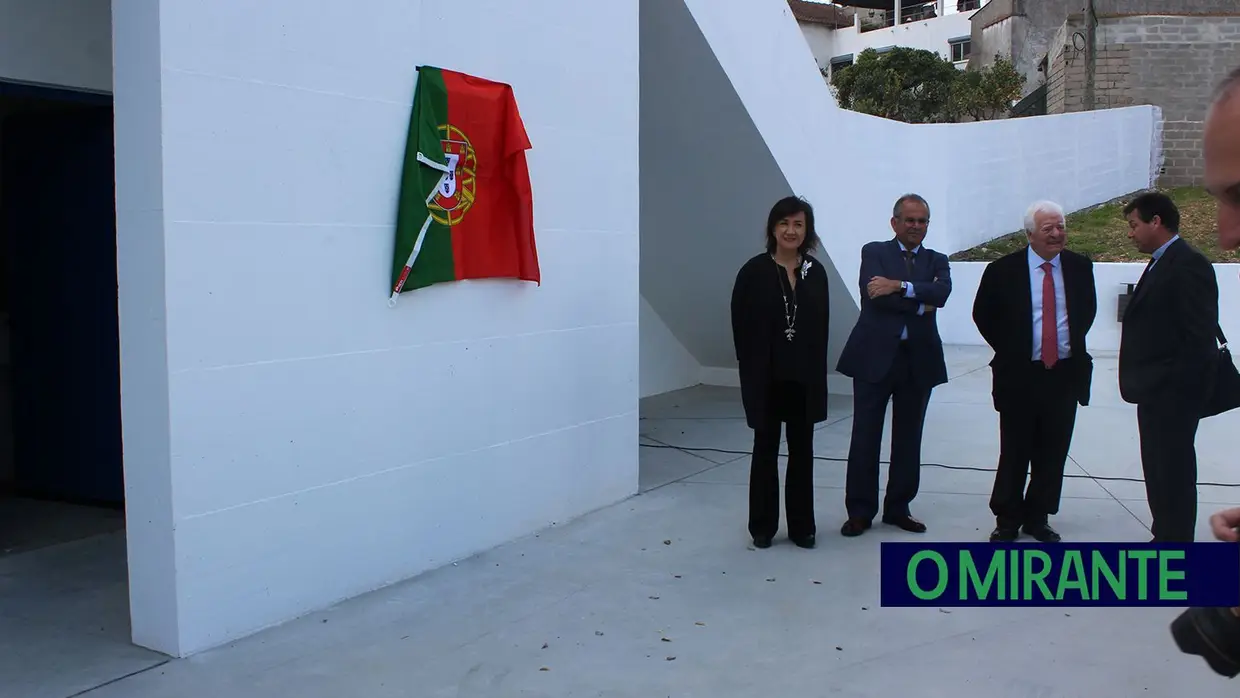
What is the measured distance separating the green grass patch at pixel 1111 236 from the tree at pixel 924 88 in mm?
7876

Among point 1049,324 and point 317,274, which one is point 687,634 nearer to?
point 317,274

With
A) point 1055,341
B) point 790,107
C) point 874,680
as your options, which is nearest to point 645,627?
point 874,680

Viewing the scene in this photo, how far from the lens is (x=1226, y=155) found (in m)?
1.15

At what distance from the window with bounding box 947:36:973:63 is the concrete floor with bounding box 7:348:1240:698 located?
39316mm

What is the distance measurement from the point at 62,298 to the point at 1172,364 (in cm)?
558

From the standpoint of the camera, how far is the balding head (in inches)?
44.3

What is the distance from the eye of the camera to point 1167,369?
4.69 meters

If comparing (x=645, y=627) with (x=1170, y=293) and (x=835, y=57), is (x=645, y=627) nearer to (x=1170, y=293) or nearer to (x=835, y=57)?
(x=1170, y=293)

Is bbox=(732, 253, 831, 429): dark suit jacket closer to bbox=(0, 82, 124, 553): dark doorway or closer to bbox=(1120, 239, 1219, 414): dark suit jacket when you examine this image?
bbox=(1120, 239, 1219, 414): dark suit jacket

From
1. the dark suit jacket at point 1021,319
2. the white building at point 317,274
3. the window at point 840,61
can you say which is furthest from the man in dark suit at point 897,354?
the window at point 840,61

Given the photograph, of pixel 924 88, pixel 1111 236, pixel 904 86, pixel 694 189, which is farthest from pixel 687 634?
pixel 904 86

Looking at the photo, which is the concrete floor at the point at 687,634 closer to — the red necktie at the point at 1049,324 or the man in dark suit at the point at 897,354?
the man in dark suit at the point at 897,354

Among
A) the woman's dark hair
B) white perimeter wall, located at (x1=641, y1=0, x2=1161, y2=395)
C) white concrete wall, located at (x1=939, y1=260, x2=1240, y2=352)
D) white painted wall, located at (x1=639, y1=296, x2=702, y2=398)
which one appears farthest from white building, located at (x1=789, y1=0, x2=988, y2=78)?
the woman's dark hair

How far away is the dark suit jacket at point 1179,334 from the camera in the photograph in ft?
15.3
